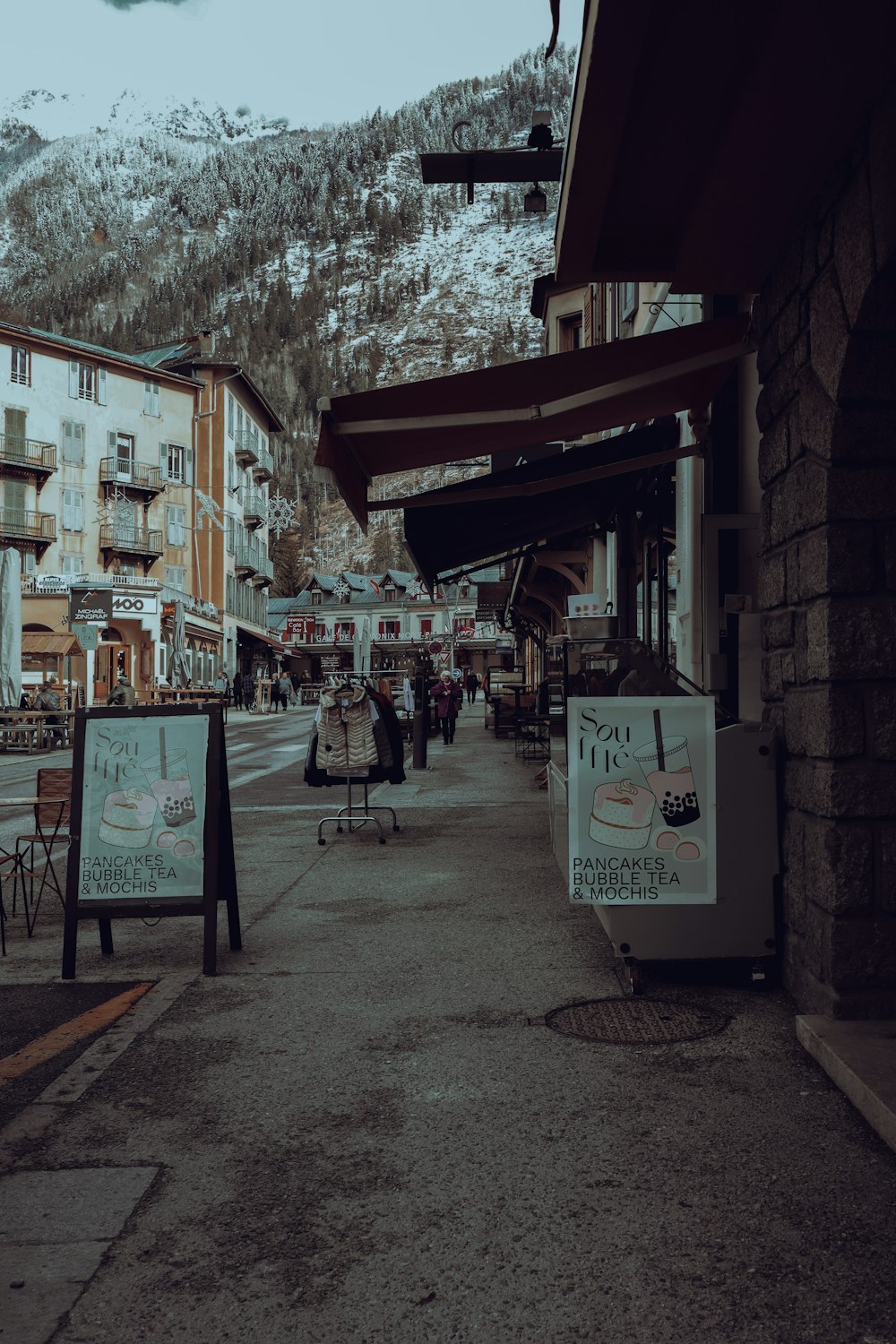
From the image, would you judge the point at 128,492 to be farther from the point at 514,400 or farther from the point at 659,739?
the point at 659,739

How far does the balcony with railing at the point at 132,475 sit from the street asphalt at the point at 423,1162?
46693mm

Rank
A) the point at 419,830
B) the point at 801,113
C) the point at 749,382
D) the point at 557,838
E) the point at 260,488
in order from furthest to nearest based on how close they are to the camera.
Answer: the point at 260,488
the point at 419,830
the point at 749,382
the point at 557,838
the point at 801,113

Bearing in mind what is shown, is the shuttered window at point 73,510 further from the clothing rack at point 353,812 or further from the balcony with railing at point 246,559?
the clothing rack at point 353,812

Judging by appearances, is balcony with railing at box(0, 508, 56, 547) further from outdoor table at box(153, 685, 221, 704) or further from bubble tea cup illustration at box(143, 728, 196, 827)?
bubble tea cup illustration at box(143, 728, 196, 827)

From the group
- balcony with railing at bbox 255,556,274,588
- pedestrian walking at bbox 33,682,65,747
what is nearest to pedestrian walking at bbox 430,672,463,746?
pedestrian walking at bbox 33,682,65,747

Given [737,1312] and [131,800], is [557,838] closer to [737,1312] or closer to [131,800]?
[131,800]

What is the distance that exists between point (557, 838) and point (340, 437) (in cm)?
214

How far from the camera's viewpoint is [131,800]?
5789mm

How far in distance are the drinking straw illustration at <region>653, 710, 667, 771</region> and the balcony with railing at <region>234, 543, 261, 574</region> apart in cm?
5754

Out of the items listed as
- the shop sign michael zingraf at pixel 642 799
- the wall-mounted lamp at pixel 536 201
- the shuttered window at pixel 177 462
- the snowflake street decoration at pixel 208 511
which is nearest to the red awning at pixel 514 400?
the shop sign michael zingraf at pixel 642 799

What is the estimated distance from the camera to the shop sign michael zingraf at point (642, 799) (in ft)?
16.8

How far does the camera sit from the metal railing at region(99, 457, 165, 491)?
166 feet

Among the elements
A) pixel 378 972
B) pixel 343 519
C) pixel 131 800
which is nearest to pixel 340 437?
pixel 131 800

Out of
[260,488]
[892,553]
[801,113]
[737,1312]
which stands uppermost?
[260,488]
